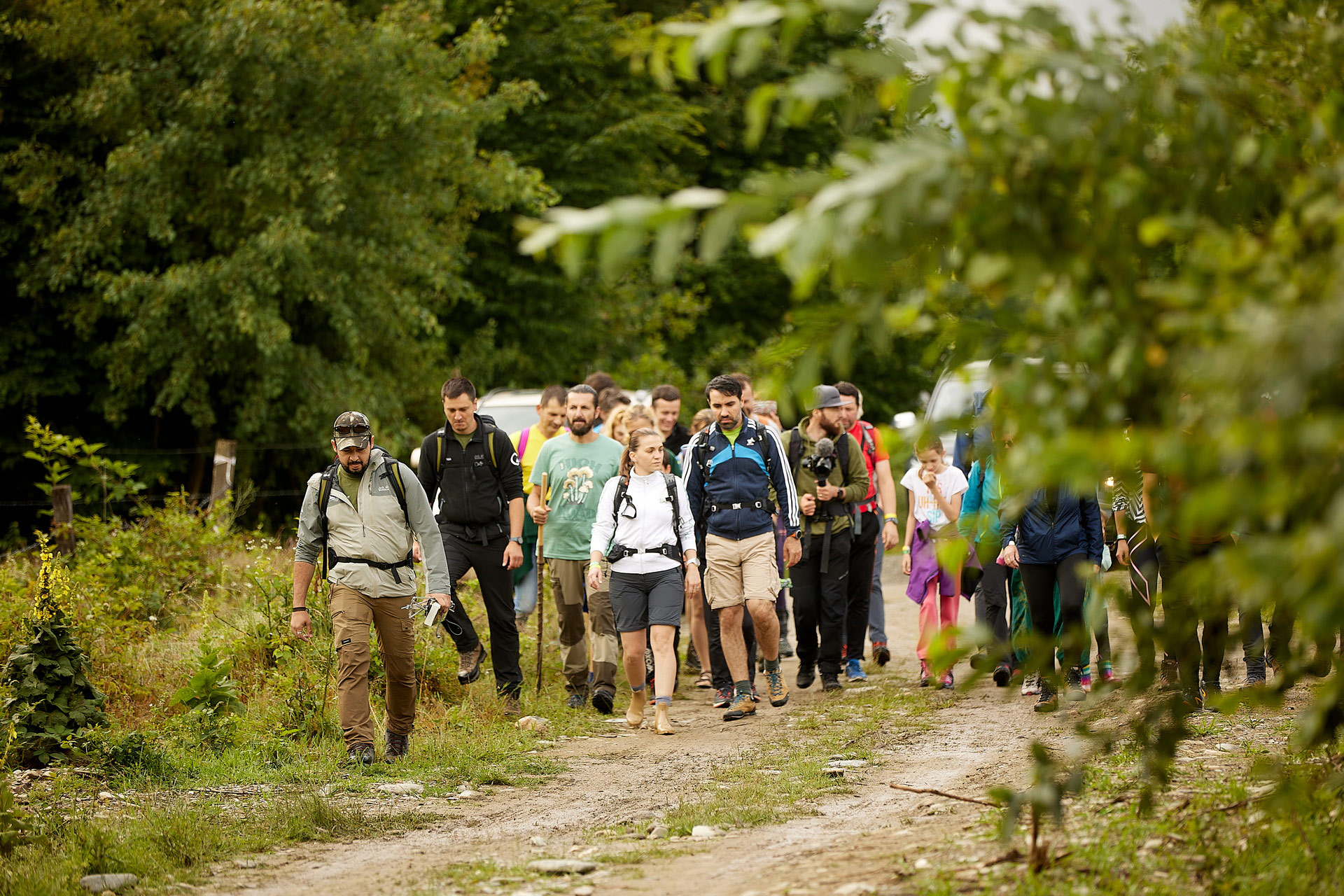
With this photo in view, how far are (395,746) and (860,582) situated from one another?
3942 mm

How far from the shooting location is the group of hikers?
25.5ft

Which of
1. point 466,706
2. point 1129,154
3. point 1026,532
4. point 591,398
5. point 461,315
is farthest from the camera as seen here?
point 461,315

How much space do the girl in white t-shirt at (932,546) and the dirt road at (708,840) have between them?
4.08ft

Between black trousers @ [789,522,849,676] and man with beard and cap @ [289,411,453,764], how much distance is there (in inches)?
122

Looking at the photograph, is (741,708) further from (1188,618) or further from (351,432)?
(1188,618)

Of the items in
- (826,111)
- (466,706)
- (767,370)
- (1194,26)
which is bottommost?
(466,706)

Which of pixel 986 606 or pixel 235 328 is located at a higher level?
pixel 235 328

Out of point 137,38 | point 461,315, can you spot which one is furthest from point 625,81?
point 137,38

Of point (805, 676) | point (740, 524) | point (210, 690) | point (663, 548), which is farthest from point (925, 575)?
point (210, 690)

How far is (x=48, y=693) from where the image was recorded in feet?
24.4

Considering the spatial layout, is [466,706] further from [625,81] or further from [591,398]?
[625,81]

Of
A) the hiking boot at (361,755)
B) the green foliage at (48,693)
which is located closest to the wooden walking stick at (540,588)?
the hiking boot at (361,755)

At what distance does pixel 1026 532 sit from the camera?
836cm

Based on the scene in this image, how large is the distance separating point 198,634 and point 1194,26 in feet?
27.2
